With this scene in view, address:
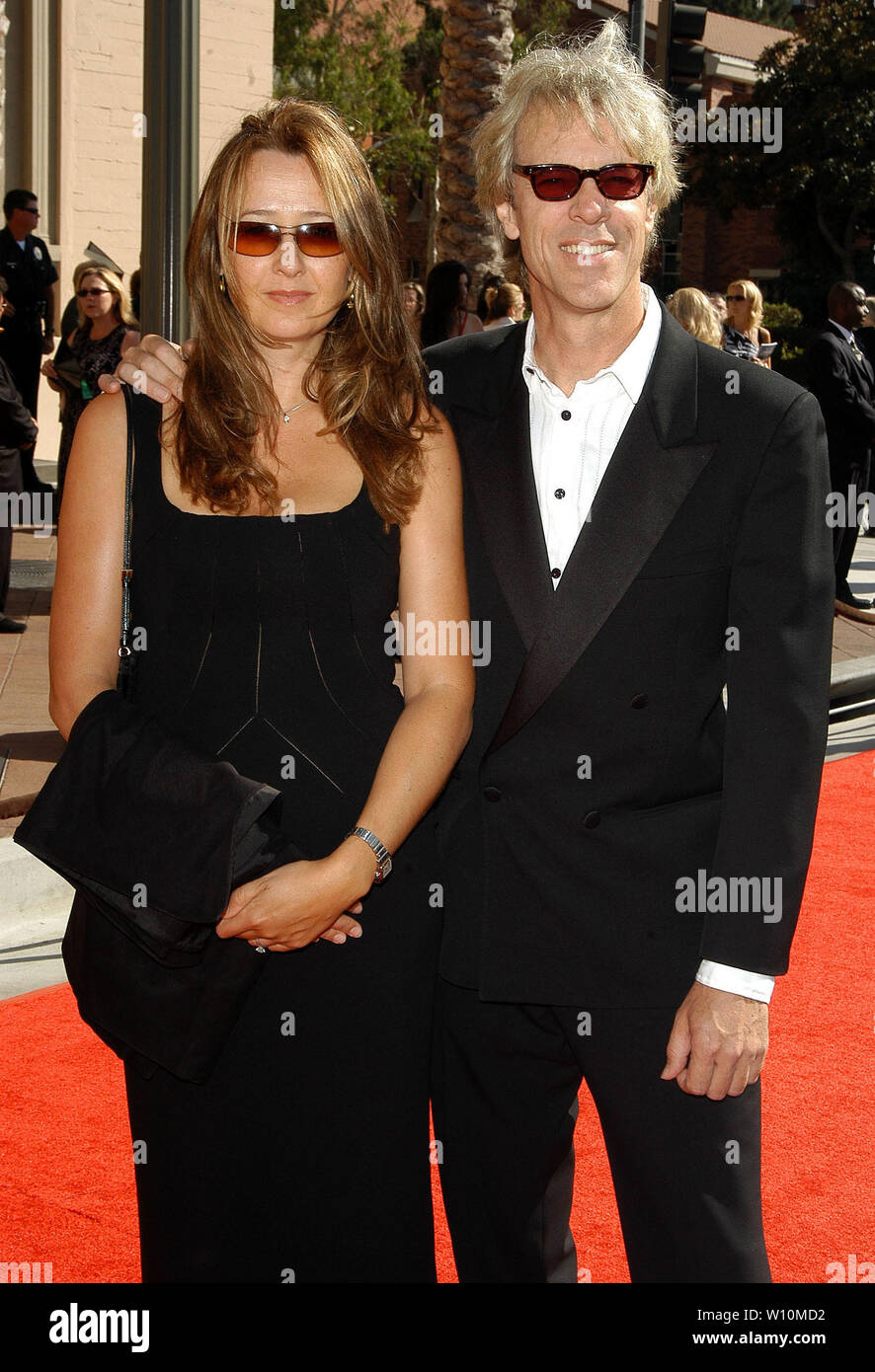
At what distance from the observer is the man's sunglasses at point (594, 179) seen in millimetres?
2582

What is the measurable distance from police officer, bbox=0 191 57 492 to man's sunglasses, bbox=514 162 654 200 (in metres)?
11.1

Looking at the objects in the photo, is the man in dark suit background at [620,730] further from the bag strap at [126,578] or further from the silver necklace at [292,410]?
the bag strap at [126,578]

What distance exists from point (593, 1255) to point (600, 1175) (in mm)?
473

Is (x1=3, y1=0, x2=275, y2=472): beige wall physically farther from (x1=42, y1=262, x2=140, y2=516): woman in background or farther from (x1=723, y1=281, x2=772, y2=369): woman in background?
(x1=42, y1=262, x2=140, y2=516): woman in background

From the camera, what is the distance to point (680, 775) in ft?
8.38

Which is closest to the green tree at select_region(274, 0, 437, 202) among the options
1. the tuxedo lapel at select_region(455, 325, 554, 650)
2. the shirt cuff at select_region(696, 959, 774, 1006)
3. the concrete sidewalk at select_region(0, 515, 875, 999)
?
the concrete sidewalk at select_region(0, 515, 875, 999)

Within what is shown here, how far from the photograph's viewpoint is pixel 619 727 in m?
2.52

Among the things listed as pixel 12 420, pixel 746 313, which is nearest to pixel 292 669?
pixel 12 420

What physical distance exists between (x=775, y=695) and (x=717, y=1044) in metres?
0.53

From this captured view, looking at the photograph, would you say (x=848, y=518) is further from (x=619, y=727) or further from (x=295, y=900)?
(x=295, y=900)

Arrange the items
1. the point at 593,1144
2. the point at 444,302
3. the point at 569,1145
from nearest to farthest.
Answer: the point at 569,1145 < the point at 593,1144 < the point at 444,302

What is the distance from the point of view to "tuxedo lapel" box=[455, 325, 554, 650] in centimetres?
253
